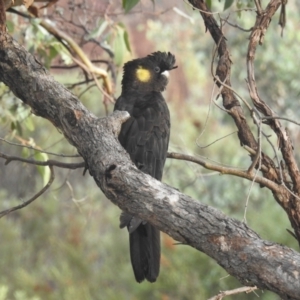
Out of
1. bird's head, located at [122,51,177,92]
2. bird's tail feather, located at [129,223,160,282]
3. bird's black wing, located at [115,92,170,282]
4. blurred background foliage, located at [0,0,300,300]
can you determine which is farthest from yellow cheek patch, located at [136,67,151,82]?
bird's tail feather, located at [129,223,160,282]

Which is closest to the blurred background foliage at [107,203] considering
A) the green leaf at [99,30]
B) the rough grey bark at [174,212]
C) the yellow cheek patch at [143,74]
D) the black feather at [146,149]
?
the green leaf at [99,30]

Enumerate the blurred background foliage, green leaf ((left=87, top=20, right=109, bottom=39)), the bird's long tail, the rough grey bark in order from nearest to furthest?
1. the rough grey bark
2. the bird's long tail
3. green leaf ((left=87, top=20, right=109, bottom=39))
4. the blurred background foliage

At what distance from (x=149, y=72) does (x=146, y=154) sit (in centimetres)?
45

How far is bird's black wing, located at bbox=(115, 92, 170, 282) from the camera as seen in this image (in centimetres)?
226

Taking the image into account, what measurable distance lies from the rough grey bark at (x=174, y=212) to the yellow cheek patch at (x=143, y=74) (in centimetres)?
95

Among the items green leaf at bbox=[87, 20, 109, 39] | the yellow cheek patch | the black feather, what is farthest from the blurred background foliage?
the black feather

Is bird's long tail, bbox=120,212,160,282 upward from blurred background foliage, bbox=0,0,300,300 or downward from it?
downward

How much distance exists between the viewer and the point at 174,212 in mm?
1273

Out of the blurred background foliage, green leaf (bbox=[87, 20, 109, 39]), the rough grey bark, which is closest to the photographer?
the rough grey bark

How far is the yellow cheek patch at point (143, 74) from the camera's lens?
8.50 feet

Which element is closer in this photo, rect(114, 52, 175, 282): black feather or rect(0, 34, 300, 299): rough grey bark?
rect(0, 34, 300, 299): rough grey bark

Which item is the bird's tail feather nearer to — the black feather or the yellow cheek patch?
the black feather

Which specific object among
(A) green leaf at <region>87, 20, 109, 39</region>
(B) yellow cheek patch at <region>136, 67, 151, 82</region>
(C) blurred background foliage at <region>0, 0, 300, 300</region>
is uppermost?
(C) blurred background foliage at <region>0, 0, 300, 300</region>

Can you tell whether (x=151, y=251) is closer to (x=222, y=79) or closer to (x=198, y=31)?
(x=222, y=79)
